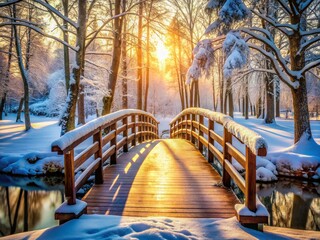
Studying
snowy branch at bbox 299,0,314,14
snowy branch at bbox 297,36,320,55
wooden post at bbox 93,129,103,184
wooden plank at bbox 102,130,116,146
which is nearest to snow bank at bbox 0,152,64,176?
wooden plank at bbox 102,130,116,146

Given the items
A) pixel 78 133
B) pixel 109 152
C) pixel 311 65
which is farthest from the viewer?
pixel 311 65

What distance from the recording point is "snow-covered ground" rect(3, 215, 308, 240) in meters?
2.50

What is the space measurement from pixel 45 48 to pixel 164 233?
22.8 m

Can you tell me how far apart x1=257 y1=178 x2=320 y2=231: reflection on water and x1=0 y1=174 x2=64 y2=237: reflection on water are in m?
5.71

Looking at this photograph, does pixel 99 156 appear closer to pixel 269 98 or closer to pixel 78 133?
pixel 78 133

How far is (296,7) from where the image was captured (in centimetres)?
920

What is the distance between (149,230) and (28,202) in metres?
5.98

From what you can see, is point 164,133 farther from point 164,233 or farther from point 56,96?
point 164,233

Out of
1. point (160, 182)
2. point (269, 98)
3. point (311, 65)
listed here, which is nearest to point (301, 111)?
point (311, 65)

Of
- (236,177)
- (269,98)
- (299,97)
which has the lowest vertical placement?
(236,177)

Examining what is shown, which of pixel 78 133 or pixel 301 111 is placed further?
pixel 301 111

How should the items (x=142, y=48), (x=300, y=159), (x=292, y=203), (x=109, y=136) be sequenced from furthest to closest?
(x=142, y=48) → (x=300, y=159) → (x=292, y=203) → (x=109, y=136)

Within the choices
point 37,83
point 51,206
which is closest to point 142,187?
point 51,206

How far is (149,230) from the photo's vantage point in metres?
2.56
